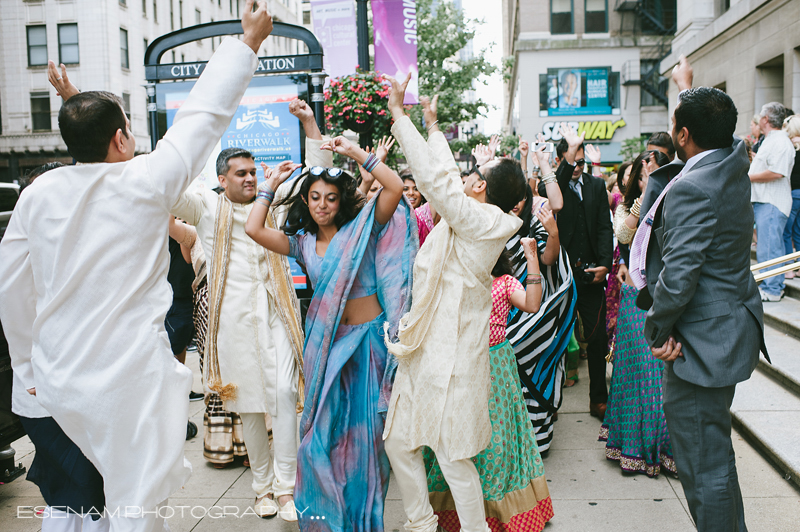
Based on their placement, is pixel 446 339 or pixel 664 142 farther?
pixel 664 142

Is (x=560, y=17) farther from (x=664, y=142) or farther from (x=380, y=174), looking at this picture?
(x=380, y=174)

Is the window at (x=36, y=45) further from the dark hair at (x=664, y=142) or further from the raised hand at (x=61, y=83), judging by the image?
the dark hair at (x=664, y=142)

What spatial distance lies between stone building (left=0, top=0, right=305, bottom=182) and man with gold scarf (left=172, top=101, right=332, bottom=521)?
29897 mm

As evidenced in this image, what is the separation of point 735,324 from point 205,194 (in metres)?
3.03

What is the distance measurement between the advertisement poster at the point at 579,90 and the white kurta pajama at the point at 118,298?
29.1 m

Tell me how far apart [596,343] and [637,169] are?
1540 millimetres

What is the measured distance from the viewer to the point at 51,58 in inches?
1173

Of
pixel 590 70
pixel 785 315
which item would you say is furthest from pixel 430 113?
pixel 590 70

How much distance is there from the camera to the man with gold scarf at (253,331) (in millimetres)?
3623

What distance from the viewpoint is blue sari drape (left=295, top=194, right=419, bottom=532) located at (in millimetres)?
3109

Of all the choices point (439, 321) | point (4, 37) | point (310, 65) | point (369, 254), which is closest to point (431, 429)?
point (439, 321)

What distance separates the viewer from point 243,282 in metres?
3.71

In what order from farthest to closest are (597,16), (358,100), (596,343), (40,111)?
(40,111), (597,16), (358,100), (596,343)

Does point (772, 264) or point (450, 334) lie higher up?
point (772, 264)
